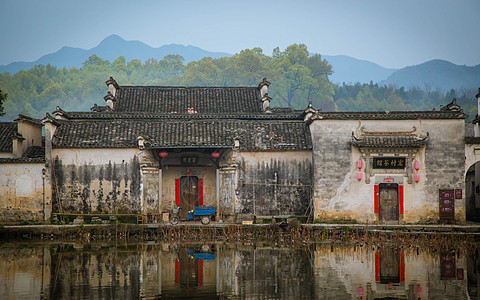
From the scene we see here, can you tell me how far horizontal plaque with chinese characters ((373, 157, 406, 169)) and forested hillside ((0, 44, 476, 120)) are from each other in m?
57.4

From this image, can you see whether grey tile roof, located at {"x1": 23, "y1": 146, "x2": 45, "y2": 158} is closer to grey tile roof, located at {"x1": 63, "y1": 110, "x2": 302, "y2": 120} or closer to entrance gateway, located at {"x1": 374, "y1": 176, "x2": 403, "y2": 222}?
grey tile roof, located at {"x1": 63, "y1": 110, "x2": 302, "y2": 120}

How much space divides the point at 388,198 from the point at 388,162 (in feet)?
5.55

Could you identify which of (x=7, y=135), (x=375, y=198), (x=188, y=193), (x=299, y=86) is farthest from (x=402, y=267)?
(x=299, y=86)

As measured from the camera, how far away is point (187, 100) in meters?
32.7

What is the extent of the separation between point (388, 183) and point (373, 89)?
7245 cm

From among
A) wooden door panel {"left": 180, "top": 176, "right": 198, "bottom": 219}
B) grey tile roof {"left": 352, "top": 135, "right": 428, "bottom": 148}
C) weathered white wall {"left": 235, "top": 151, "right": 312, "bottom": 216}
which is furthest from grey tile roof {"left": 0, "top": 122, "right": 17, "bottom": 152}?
grey tile roof {"left": 352, "top": 135, "right": 428, "bottom": 148}

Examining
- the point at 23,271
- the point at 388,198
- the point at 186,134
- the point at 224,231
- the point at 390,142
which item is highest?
the point at 186,134

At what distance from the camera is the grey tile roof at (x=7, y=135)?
25628mm

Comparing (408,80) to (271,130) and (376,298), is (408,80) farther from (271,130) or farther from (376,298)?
(376,298)

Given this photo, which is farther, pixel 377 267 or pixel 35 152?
pixel 35 152

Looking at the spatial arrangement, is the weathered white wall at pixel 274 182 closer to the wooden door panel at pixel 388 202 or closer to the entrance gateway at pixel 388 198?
Answer: the entrance gateway at pixel 388 198

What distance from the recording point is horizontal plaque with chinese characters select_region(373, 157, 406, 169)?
24.1 metres

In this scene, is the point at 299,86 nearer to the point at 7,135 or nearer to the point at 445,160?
the point at 445,160

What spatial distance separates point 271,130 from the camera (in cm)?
2627
